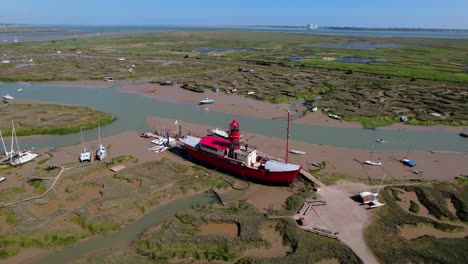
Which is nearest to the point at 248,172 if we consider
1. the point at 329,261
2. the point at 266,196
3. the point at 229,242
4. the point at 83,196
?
the point at 266,196

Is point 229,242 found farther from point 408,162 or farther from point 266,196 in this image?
point 408,162

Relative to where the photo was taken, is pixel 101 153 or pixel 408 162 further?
pixel 101 153

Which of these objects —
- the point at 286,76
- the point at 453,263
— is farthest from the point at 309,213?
the point at 286,76

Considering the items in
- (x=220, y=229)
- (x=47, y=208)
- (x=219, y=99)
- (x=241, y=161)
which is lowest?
(x=220, y=229)

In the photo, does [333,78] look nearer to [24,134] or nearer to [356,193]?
[356,193]

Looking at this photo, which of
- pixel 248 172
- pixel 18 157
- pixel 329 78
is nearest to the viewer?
pixel 248 172

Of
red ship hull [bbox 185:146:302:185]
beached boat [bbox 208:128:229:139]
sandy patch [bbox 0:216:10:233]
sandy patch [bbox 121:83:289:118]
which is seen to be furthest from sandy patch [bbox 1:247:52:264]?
sandy patch [bbox 121:83:289:118]
